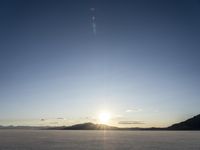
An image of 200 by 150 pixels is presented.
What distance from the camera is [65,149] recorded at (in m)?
103

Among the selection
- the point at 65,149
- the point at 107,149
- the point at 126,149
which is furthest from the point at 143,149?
the point at 65,149

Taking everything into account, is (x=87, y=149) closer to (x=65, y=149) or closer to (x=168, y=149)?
(x=65, y=149)

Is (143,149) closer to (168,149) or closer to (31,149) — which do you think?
(168,149)

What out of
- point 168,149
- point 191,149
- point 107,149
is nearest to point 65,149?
point 107,149

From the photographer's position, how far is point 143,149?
4050 inches

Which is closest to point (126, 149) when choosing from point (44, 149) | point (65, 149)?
point (65, 149)

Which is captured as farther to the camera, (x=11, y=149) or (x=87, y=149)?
(x=87, y=149)

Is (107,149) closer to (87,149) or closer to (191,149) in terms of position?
(87,149)

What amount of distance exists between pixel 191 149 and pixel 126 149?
75.4 ft

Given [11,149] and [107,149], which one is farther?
[107,149]

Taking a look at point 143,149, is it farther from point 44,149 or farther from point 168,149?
point 44,149

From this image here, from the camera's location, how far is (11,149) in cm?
9800

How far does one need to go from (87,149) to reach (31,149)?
64.6 feet

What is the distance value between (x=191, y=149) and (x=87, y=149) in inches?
1454
